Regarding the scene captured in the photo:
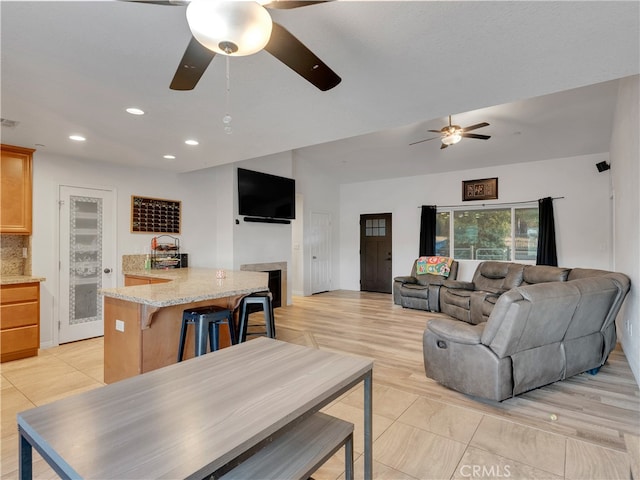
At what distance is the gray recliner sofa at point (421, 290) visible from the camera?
608cm

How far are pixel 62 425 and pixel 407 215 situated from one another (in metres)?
7.56

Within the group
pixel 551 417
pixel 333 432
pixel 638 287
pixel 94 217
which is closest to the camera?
pixel 333 432

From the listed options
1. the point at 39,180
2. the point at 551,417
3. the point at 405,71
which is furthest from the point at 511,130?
the point at 39,180

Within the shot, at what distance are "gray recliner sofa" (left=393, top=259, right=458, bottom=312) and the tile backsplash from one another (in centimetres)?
579

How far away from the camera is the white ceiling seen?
1.64 metres

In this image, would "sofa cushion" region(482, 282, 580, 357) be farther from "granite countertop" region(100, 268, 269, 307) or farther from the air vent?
the air vent

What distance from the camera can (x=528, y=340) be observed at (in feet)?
8.76

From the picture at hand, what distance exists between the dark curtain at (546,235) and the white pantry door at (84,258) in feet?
23.7

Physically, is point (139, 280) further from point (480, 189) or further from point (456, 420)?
point (480, 189)

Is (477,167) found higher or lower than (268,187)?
higher

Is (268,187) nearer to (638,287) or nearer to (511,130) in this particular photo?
(511,130)

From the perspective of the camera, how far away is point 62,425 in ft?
2.96

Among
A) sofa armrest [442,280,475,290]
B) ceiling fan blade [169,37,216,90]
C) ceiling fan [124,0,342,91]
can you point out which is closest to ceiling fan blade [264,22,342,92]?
ceiling fan [124,0,342,91]

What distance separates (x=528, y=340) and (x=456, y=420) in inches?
35.2
